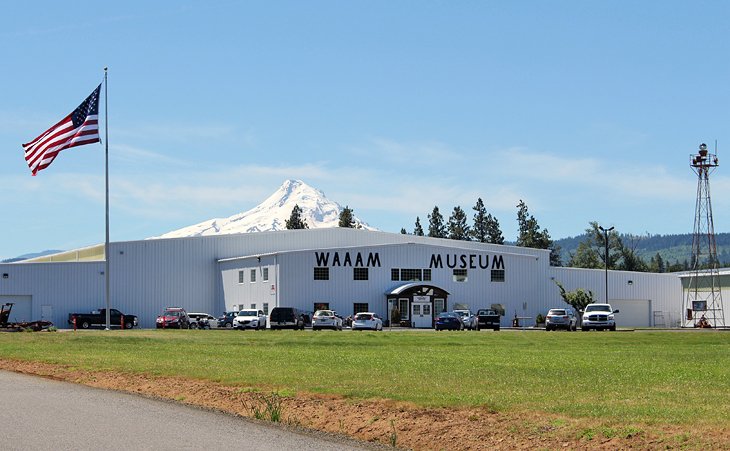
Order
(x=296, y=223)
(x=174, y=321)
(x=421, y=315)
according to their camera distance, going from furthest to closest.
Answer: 1. (x=296, y=223)
2. (x=421, y=315)
3. (x=174, y=321)

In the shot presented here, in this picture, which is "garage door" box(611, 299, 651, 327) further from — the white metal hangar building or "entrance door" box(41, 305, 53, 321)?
"entrance door" box(41, 305, 53, 321)

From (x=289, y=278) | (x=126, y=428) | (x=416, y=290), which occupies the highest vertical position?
(x=289, y=278)

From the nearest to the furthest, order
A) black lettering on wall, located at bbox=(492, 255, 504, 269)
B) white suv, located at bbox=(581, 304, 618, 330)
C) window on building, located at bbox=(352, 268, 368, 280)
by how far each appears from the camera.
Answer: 1. white suv, located at bbox=(581, 304, 618, 330)
2. window on building, located at bbox=(352, 268, 368, 280)
3. black lettering on wall, located at bbox=(492, 255, 504, 269)

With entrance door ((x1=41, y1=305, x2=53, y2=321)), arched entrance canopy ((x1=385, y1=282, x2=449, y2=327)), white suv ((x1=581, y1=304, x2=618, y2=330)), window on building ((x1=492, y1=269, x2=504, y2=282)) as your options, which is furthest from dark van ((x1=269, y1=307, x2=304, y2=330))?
window on building ((x1=492, y1=269, x2=504, y2=282))

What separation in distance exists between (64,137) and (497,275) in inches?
1726

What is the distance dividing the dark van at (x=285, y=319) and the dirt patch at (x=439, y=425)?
50.4 metres

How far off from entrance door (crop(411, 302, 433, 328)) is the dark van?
1383 cm

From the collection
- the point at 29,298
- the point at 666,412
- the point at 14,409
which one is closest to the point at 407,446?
the point at 666,412

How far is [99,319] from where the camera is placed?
255 ft

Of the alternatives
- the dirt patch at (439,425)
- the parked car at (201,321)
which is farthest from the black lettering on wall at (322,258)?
the dirt patch at (439,425)

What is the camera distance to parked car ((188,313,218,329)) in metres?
76.4

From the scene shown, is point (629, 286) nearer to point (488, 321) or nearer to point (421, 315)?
point (421, 315)

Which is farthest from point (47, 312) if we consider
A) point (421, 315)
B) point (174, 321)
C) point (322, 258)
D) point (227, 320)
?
point (421, 315)

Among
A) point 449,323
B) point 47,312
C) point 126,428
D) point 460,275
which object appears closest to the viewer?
point 126,428
